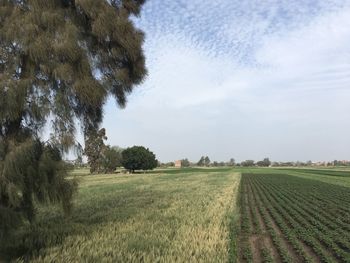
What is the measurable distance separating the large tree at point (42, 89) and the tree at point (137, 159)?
99307mm

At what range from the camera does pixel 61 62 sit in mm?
11234

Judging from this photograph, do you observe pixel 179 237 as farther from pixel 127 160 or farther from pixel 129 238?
pixel 127 160

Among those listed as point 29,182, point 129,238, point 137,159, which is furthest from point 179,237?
point 137,159

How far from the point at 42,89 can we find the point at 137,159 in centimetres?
10047

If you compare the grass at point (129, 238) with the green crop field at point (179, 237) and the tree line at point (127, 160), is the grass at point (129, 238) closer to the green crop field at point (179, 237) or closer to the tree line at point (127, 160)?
the green crop field at point (179, 237)

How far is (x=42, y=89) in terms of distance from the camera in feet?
36.0

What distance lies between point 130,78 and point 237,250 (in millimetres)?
6144

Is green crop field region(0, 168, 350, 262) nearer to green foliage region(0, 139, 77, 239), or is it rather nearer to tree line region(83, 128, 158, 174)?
green foliage region(0, 139, 77, 239)

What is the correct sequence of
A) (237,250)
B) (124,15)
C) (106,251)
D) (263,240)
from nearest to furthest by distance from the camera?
1. (106,251)
2. (237,250)
3. (124,15)
4. (263,240)

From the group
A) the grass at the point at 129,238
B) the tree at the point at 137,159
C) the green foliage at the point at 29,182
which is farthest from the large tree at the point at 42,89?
the tree at the point at 137,159

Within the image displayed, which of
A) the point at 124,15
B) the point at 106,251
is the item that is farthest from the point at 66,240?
the point at 124,15

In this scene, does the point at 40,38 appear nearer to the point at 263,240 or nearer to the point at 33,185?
the point at 33,185

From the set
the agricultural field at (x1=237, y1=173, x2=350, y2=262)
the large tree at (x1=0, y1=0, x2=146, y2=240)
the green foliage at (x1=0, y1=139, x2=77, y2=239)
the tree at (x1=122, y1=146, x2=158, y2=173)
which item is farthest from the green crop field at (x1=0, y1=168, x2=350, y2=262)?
the tree at (x1=122, y1=146, x2=158, y2=173)

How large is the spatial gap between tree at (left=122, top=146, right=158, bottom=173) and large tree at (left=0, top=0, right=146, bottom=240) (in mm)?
99307
